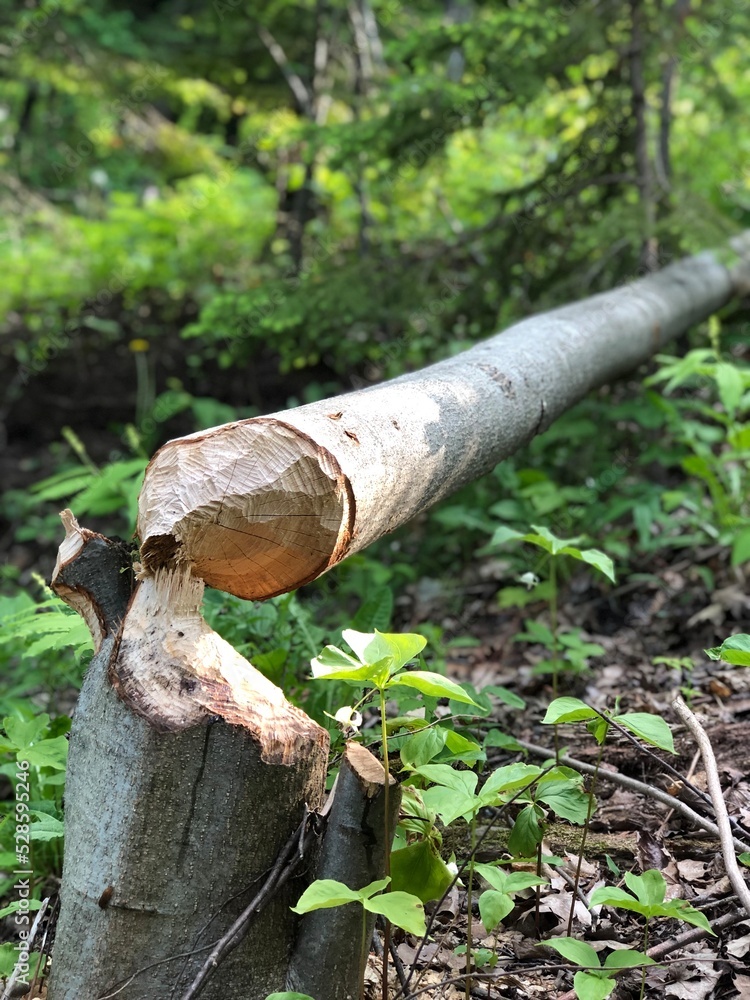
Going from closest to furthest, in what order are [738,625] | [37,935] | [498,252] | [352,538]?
[352,538]
[37,935]
[738,625]
[498,252]

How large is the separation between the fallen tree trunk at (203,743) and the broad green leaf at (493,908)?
0.65 feet

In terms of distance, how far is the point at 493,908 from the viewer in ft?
4.87

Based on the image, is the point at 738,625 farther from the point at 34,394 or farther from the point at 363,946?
the point at 34,394

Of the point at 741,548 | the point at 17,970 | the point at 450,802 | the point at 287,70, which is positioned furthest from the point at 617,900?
the point at 287,70

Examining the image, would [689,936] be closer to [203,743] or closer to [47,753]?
[203,743]

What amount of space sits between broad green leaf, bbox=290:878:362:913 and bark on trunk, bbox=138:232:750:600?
1.93 feet

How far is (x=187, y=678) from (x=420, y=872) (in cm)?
57

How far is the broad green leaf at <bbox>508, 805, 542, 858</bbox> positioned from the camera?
1714mm

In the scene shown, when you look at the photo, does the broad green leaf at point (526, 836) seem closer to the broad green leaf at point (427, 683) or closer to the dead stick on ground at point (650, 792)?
the dead stick on ground at point (650, 792)

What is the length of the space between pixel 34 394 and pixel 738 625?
5.91 m

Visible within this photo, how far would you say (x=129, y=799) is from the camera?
1.54 m

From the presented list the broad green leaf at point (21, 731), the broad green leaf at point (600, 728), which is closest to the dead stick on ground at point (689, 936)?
the broad green leaf at point (600, 728)

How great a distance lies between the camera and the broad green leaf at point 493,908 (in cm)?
147

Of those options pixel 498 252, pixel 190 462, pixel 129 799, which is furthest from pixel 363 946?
pixel 498 252
